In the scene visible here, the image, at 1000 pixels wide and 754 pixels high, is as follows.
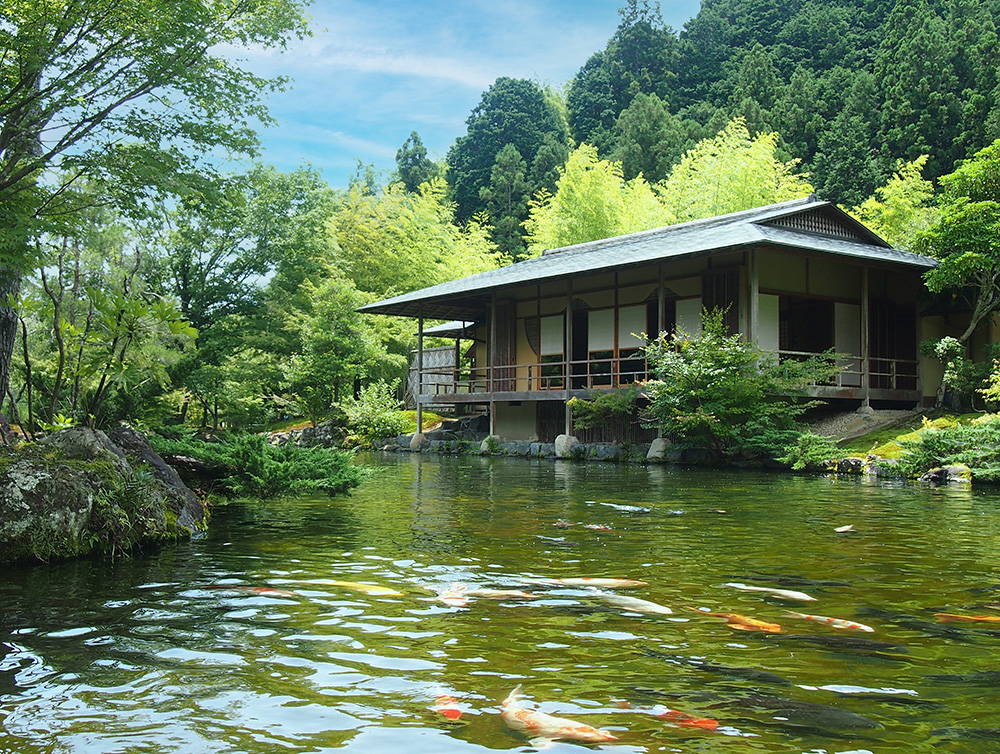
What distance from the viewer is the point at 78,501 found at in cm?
522

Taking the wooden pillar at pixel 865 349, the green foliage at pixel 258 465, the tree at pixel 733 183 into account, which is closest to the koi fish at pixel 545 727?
the green foliage at pixel 258 465

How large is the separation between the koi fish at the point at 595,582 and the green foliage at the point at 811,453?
391 inches

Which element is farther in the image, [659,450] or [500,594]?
[659,450]

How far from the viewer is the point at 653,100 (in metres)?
51.1

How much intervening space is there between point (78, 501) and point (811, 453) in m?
11.4

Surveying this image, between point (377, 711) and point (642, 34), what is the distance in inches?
2673

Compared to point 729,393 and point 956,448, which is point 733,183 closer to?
point 729,393

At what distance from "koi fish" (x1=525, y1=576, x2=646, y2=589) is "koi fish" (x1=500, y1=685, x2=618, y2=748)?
1.90 metres

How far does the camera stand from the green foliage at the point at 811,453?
13.6 metres

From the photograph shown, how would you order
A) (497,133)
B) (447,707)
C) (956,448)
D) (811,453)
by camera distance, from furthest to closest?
(497,133) < (811,453) < (956,448) < (447,707)

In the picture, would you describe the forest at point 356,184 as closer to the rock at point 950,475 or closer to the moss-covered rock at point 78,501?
the moss-covered rock at point 78,501

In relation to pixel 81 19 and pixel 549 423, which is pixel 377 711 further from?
pixel 549 423

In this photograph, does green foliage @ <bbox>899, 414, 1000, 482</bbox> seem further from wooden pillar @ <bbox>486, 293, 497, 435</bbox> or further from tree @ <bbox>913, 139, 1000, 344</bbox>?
wooden pillar @ <bbox>486, 293, 497, 435</bbox>

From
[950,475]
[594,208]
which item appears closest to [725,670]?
[950,475]
